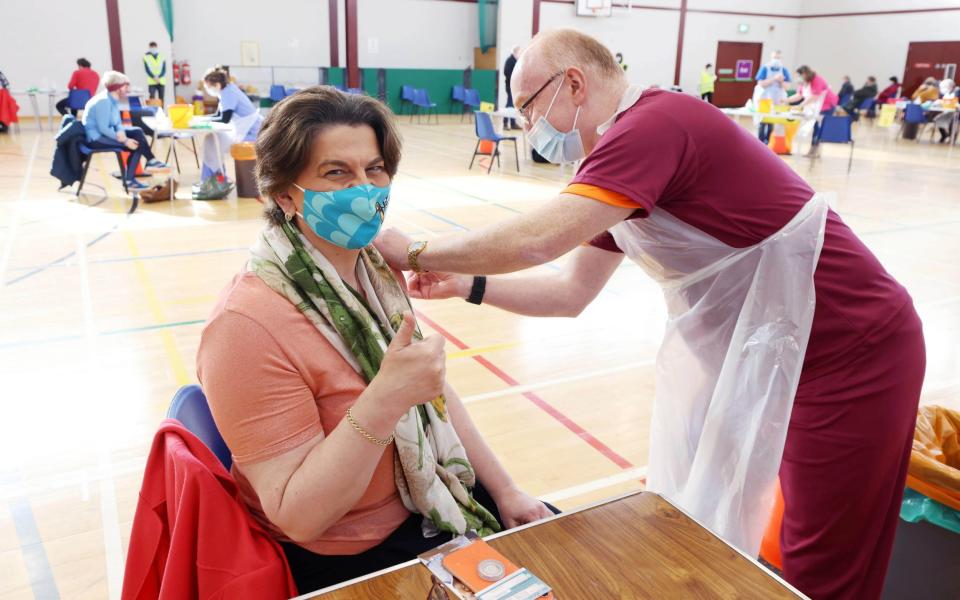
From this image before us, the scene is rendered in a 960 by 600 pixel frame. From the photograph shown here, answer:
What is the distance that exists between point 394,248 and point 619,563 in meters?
0.91

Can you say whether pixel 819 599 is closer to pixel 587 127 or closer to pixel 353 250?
pixel 587 127

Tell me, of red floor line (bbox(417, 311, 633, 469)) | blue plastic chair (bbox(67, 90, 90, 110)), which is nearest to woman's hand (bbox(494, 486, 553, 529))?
red floor line (bbox(417, 311, 633, 469))

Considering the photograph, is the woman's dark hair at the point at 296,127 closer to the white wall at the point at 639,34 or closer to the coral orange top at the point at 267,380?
the coral orange top at the point at 267,380

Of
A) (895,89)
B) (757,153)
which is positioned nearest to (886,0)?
(895,89)

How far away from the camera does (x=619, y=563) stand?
1.14m

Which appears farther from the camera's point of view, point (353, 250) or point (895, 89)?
point (895, 89)

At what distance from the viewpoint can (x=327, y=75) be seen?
19016 mm

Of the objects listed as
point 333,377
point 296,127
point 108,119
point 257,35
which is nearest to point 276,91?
point 257,35

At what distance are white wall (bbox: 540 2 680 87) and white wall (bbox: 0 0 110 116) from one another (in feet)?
36.7

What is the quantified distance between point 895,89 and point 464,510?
22794 millimetres

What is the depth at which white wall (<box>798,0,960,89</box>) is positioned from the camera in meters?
20.5

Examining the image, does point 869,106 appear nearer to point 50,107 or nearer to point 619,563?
point 50,107

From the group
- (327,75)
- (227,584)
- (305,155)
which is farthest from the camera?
(327,75)

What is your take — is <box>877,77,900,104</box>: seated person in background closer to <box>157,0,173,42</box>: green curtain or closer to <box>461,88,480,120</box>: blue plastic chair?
<box>461,88,480,120</box>: blue plastic chair
